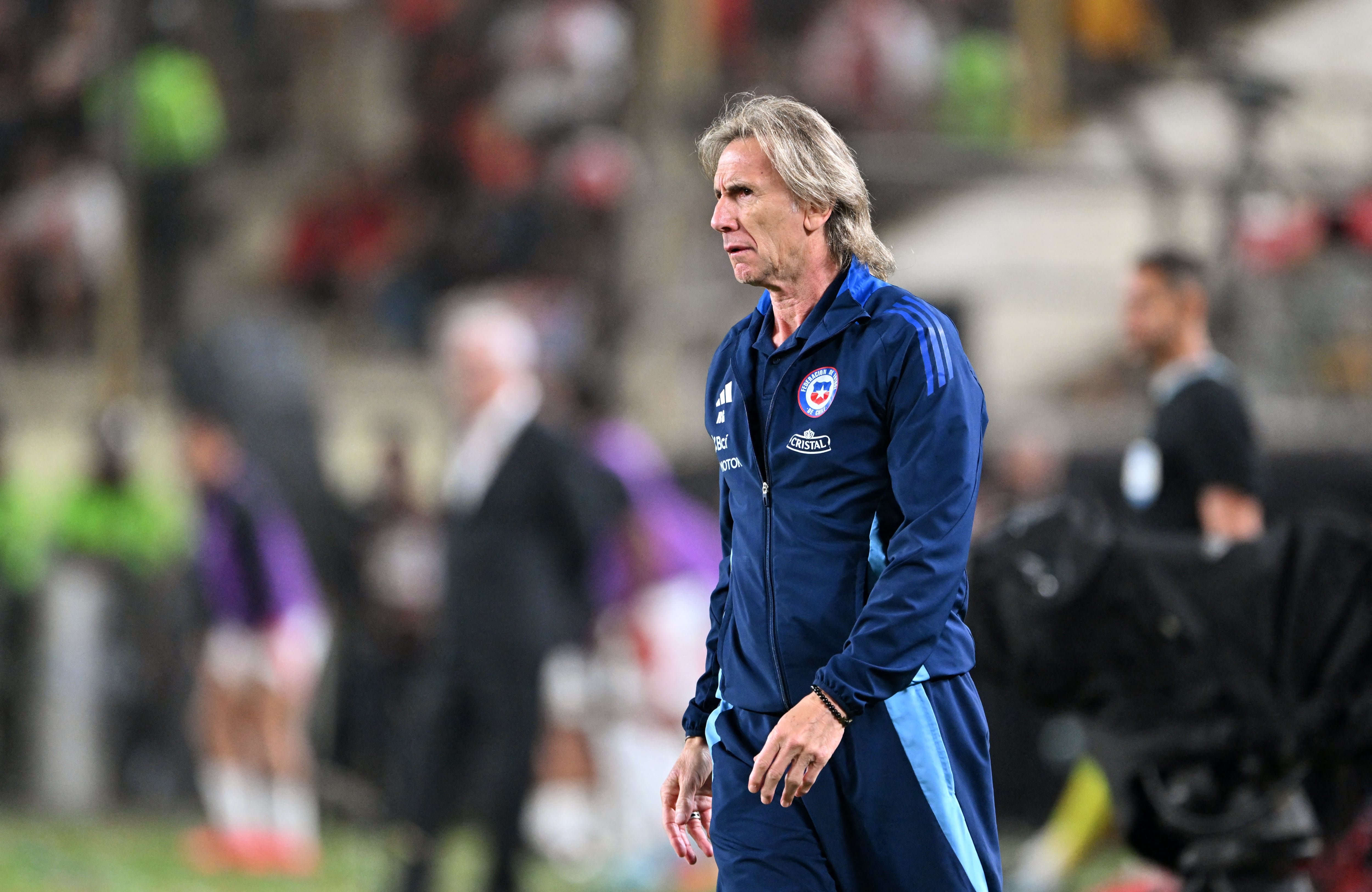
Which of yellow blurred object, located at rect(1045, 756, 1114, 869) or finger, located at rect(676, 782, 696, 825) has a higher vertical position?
finger, located at rect(676, 782, 696, 825)

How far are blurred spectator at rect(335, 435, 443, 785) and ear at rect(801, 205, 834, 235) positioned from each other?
8894 mm

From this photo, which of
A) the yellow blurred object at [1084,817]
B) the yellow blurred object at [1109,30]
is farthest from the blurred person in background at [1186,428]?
the yellow blurred object at [1109,30]

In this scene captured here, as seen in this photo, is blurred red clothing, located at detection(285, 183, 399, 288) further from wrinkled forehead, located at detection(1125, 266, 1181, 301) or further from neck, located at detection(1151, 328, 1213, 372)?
neck, located at detection(1151, 328, 1213, 372)

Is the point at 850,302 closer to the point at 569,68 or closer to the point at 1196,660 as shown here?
the point at 1196,660

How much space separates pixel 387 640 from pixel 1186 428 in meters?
7.02

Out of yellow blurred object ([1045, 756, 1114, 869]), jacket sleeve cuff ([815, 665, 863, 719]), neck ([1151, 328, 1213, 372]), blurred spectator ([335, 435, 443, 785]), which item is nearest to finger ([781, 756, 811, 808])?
jacket sleeve cuff ([815, 665, 863, 719])

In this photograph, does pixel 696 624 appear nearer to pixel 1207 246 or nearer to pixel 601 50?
pixel 1207 246

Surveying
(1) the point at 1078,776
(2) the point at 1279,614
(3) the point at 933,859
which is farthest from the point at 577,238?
(3) the point at 933,859

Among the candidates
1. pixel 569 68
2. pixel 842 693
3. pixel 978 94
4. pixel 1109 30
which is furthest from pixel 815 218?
pixel 569 68

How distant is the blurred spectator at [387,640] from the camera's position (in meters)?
12.4

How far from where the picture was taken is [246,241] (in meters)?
19.2

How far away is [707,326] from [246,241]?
701cm

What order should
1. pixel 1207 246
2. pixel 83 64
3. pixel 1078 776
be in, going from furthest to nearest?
pixel 83 64 < pixel 1207 246 < pixel 1078 776

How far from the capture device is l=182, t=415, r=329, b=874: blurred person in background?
35.2 feet
